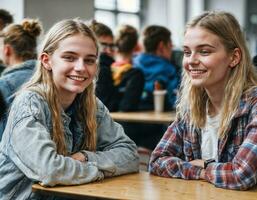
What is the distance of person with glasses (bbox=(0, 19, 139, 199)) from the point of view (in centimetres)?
196

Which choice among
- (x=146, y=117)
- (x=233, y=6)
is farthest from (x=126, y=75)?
(x=233, y=6)

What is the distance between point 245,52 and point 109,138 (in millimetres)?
683

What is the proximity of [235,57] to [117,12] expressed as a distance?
313 inches

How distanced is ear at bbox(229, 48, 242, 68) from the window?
7.39 metres

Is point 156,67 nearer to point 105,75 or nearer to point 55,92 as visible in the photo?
point 105,75

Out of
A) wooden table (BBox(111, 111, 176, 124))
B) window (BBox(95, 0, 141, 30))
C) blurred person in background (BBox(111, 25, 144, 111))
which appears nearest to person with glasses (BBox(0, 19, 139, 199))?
wooden table (BBox(111, 111, 176, 124))

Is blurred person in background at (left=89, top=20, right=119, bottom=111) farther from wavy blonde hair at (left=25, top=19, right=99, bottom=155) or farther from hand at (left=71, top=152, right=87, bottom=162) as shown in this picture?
hand at (left=71, top=152, right=87, bottom=162)

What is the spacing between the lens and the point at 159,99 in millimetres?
4531

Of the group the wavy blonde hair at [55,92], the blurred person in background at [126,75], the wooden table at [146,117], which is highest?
the wavy blonde hair at [55,92]

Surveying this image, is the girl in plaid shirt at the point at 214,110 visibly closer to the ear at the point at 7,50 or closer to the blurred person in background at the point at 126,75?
the ear at the point at 7,50

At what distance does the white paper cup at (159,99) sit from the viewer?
175 inches

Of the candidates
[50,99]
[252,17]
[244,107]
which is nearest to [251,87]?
[244,107]

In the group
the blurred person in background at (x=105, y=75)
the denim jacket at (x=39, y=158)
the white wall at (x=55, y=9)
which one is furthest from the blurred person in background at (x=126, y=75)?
the denim jacket at (x=39, y=158)

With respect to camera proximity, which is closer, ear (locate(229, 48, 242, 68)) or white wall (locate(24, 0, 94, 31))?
ear (locate(229, 48, 242, 68))
